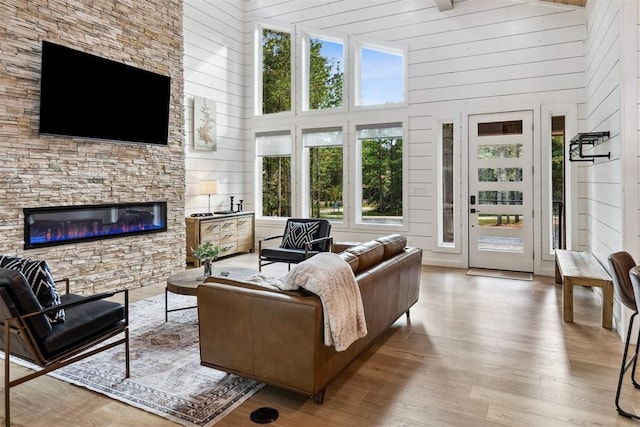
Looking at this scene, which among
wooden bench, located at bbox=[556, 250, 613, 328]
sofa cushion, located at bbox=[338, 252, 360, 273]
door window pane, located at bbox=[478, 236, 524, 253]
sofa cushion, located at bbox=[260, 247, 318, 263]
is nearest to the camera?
sofa cushion, located at bbox=[338, 252, 360, 273]

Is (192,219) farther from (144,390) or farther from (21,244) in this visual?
(144,390)

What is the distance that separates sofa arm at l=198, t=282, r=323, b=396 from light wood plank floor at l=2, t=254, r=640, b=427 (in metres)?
0.22

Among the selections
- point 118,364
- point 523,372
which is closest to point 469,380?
point 523,372

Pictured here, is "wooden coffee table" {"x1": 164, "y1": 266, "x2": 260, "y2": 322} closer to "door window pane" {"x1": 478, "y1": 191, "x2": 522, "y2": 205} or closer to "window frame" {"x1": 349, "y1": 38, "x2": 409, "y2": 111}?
"door window pane" {"x1": 478, "y1": 191, "x2": 522, "y2": 205}

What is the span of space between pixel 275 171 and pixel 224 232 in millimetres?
1732

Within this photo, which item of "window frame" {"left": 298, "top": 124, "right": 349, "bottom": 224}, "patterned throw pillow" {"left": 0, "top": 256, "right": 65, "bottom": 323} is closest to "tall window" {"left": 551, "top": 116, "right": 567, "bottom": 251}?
"window frame" {"left": 298, "top": 124, "right": 349, "bottom": 224}

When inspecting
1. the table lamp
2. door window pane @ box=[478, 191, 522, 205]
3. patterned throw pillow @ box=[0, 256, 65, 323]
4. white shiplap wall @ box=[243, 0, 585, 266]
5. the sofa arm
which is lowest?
the sofa arm

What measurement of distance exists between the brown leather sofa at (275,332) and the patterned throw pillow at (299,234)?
2.71 meters

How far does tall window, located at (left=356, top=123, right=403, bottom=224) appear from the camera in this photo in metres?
6.74

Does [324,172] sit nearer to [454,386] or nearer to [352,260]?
[352,260]

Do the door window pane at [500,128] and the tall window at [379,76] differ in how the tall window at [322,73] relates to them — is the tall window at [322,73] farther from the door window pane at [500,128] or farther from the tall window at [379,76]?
the door window pane at [500,128]

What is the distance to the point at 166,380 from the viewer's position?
103 inches

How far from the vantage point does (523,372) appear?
2744mm

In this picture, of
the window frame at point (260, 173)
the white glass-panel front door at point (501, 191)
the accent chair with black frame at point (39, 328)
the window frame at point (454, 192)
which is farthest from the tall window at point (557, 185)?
the accent chair with black frame at point (39, 328)
